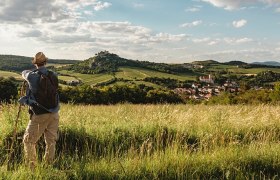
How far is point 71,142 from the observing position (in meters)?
8.42

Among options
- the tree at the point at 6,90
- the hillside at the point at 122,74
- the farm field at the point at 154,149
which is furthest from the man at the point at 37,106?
the hillside at the point at 122,74

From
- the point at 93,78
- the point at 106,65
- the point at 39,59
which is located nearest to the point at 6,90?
the point at 39,59

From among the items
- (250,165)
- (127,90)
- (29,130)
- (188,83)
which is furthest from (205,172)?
(188,83)

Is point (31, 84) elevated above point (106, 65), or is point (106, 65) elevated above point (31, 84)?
point (31, 84)

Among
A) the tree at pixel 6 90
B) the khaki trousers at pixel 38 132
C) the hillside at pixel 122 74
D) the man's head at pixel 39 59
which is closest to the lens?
the khaki trousers at pixel 38 132

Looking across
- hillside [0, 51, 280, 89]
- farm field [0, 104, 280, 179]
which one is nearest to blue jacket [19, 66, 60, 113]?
farm field [0, 104, 280, 179]

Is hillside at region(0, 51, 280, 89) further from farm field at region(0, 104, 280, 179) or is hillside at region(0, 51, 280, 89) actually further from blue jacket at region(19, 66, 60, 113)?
blue jacket at region(19, 66, 60, 113)

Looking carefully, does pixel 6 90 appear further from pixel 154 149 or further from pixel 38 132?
pixel 154 149

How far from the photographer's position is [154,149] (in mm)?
6859

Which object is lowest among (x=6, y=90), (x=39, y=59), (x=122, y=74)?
(x=6, y=90)

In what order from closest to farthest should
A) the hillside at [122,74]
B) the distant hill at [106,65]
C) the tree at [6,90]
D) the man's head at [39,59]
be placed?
the man's head at [39,59] → the tree at [6,90] → the hillside at [122,74] → the distant hill at [106,65]

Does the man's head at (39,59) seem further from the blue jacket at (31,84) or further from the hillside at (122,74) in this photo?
the hillside at (122,74)

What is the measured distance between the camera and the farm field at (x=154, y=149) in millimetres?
5945

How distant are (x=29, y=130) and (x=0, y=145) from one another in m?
1.37
